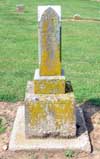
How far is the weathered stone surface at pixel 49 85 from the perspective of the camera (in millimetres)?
6156

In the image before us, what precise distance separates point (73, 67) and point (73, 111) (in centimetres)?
467

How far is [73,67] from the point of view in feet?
35.1

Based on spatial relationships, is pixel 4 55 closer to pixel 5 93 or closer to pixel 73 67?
pixel 73 67

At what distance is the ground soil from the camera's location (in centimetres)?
588

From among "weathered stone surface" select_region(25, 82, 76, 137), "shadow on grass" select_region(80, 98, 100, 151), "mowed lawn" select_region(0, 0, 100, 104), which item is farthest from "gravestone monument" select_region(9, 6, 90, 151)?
"mowed lawn" select_region(0, 0, 100, 104)

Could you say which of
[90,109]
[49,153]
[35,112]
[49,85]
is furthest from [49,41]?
[90,109]

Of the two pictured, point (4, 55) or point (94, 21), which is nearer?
point (4, 55)

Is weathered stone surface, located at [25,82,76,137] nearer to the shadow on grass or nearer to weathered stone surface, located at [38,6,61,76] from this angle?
weathered stone surface, located at [38,6,61,76]

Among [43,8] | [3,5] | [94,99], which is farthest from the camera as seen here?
[3,5]

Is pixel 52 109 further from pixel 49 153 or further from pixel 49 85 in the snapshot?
pixel 49 153

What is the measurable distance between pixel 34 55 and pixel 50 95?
20.0 feet

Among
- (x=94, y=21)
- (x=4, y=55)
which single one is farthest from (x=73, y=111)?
(x=94, y=21)

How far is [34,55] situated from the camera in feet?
39.9

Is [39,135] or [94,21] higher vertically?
[39,135]
